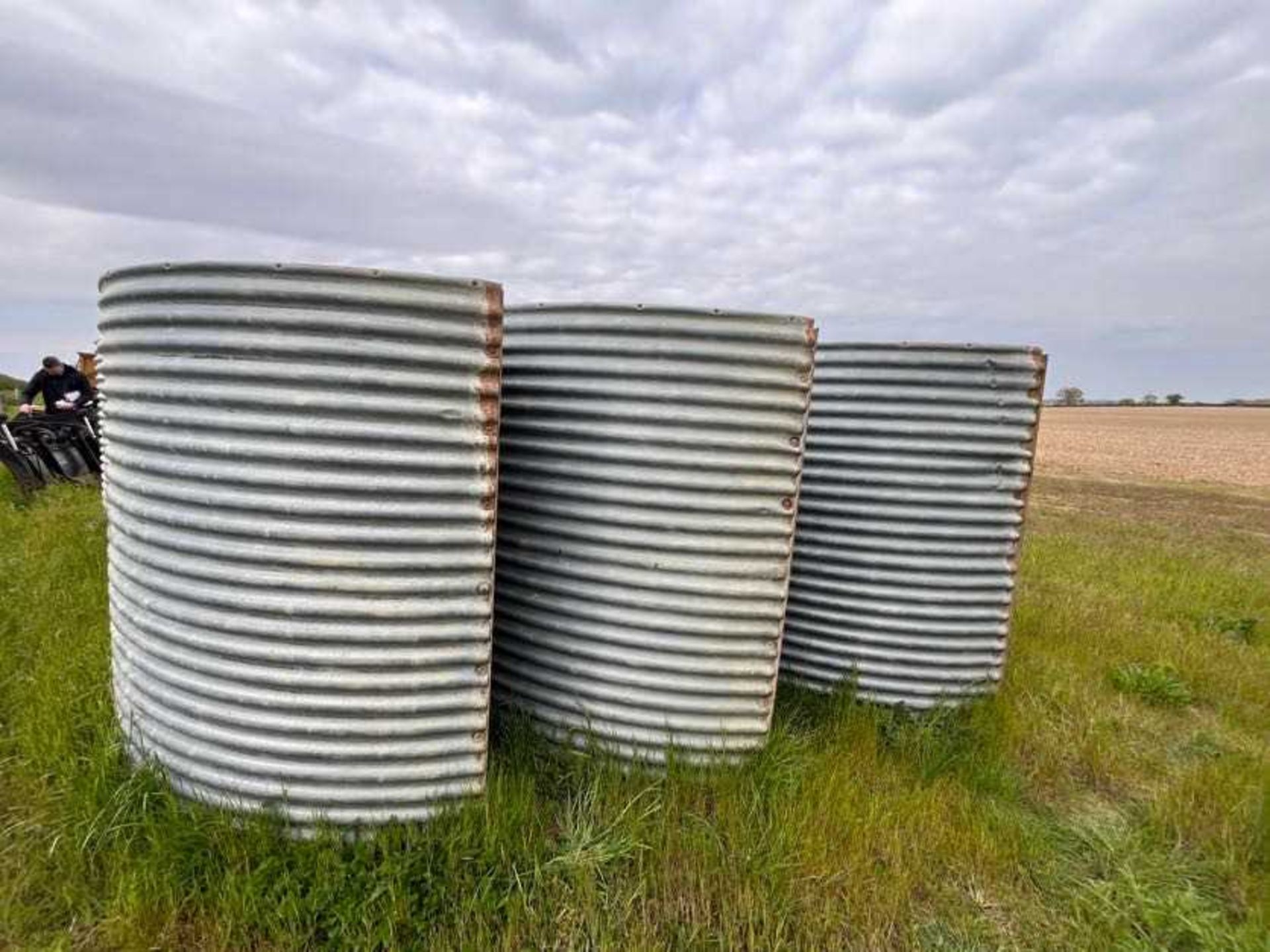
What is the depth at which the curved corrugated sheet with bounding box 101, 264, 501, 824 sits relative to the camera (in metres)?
2.11

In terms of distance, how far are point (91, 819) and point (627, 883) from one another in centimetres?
168

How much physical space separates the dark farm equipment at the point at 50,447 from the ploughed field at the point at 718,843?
15.1ft

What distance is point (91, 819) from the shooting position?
232 cm

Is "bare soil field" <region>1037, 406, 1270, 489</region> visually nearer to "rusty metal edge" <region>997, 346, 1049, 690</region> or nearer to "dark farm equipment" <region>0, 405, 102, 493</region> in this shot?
"rusty metal edge" <region>997, 346, 1049, 690</region>

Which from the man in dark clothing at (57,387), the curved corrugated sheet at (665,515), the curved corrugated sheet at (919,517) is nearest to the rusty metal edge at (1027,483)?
the curved corrugated sheet at (919,517)

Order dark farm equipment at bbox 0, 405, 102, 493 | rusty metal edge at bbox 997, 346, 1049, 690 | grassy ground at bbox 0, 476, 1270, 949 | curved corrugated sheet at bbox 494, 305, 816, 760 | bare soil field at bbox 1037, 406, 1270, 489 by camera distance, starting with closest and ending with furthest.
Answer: grassy ground at bbox 0, 476, 1270, 949
curved corrugated sheet at bbox 494, 305, 816, 760
rusty metal edge at bbox 997, 346, 1049, 690
dark farm equipment at bbox 0, 405, 102, 493
bare soil field at bbox 1037, 406, 1270, 489

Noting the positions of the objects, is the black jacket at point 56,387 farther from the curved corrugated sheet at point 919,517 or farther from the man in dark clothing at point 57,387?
the curved corrugated sheet at point 919,517

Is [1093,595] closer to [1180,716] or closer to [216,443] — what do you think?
[1180,716]

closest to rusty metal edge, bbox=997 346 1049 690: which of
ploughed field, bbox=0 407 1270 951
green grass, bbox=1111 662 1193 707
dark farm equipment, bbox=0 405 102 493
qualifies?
ploughed field, bbox=0 407 1270 951

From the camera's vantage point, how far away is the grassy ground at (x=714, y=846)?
2.10 metres

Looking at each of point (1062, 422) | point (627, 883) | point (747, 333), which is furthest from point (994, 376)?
point (1062, 422)

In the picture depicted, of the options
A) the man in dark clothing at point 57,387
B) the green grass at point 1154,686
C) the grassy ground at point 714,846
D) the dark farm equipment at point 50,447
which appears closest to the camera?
the grassy ground at point 714,846

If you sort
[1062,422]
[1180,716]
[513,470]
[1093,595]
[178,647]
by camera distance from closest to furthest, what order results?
[178,647] < [513,470] < [1180,716] < [1093,595] < [1062,422]

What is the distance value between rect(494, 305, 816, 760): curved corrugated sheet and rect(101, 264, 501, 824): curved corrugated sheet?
545mm
